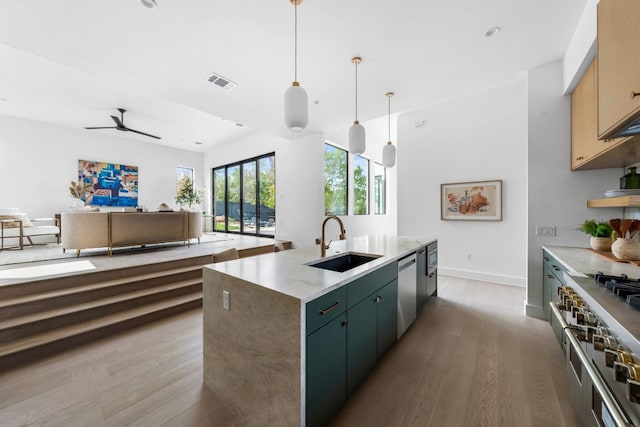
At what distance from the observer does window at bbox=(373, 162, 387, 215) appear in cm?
757

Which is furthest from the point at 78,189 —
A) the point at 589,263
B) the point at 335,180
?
the point at 589,263

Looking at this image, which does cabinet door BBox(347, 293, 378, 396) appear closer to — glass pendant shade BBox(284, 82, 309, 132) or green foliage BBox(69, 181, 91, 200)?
glass pendant shade BBox(284, 82, 309, 132)

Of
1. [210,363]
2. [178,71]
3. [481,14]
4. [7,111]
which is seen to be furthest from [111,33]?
[7,111]

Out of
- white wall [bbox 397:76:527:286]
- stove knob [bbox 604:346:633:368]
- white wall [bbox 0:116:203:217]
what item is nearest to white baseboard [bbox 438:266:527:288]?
white wall [bbox 397:76:527:286]

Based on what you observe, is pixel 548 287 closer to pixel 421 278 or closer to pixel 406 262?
pixel 421 278

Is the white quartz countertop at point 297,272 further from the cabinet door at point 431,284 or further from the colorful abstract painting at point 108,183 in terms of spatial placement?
the colorful abstract painting at point 108,183

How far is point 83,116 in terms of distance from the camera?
18.1 ft

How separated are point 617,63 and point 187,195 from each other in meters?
8.91

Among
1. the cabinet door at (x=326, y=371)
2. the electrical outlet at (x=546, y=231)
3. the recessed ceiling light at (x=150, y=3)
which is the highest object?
the recessed ceiling light at (x=150, y=3)

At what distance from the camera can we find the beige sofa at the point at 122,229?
3990 mm

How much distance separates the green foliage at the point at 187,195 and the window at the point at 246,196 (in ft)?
2.25

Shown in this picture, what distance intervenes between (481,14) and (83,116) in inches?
301

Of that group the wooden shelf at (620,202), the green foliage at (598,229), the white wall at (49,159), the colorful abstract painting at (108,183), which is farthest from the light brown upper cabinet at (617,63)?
the colorful abstract painting at (108,183)

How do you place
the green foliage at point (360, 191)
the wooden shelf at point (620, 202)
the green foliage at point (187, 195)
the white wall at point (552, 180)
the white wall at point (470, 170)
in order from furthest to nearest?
the green foliage at point (187, 195) < the green foliage at point (360, 191) < the white wall at point (470, 170) < the white wall at point (552, 180) < the wooden shelf at point (620, 202)
